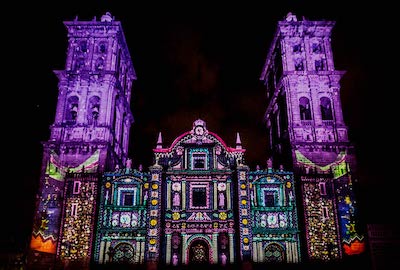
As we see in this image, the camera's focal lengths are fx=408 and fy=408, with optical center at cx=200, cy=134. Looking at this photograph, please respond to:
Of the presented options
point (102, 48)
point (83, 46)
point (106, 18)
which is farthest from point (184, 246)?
point (106, 18)

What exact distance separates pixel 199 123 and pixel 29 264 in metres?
20.9

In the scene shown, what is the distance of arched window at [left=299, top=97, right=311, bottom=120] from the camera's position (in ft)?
149

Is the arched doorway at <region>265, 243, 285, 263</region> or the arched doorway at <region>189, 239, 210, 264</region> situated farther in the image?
the arched doorway at <region>189, 239, 210, 264</region>

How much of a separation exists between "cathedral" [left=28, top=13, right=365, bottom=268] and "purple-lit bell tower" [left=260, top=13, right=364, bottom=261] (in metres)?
0.11

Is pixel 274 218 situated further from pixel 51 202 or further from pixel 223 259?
pixel 51 202

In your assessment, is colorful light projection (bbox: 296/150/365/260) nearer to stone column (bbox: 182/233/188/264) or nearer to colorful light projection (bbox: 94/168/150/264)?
stone column (bbox: 182/233/188/264)

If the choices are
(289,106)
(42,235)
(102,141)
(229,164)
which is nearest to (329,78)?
(289,106)

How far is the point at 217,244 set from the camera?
125 feet

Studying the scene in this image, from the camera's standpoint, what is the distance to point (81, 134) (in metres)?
43.1

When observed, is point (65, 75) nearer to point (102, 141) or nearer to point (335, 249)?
point (102, 141)

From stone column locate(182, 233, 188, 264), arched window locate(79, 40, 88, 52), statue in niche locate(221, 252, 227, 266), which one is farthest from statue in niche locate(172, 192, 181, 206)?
arched window locate(79, 40, 88, 52)

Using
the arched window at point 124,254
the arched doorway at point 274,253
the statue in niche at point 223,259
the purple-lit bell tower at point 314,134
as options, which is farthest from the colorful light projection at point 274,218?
the arched window at point 124,254

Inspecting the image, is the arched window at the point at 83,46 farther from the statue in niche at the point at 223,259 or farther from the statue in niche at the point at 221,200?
the statue in niche at the point at 223,259

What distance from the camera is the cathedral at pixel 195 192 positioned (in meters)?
37.9
